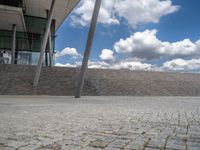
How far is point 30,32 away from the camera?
36.4 metres

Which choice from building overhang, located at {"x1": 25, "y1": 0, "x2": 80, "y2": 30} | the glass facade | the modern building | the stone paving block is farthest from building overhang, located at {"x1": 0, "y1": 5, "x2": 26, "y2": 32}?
the stone paving block

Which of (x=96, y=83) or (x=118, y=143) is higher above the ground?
(x=96, y=83)

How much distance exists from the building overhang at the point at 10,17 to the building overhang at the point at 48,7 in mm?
2453

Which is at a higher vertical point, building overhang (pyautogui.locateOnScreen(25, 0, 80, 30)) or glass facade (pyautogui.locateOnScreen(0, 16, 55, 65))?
building overhang (pyautogui.locateOnScreen(25, 0, 80, 30))

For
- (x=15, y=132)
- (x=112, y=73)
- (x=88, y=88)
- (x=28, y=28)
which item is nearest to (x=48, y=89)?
(x=88, y=88)

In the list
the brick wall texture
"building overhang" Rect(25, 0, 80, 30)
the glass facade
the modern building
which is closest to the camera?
the brick wall texture

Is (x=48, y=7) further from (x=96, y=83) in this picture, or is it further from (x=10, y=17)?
(x=96, y=83)

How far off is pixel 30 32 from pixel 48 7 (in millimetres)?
6001

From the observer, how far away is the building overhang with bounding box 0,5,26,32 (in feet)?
85.6

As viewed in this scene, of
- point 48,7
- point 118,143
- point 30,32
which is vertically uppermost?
point 48,7

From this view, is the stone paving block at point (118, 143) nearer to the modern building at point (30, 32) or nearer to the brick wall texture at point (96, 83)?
the brick wall texture at point (96, 83)

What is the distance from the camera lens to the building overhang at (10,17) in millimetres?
26094

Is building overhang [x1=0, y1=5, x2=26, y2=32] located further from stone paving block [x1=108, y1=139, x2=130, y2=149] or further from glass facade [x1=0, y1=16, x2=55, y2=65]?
stone paving block [x1=108, y1=139, x2=130, y2=149]

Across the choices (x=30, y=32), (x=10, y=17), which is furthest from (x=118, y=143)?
(x=30, y=32)
